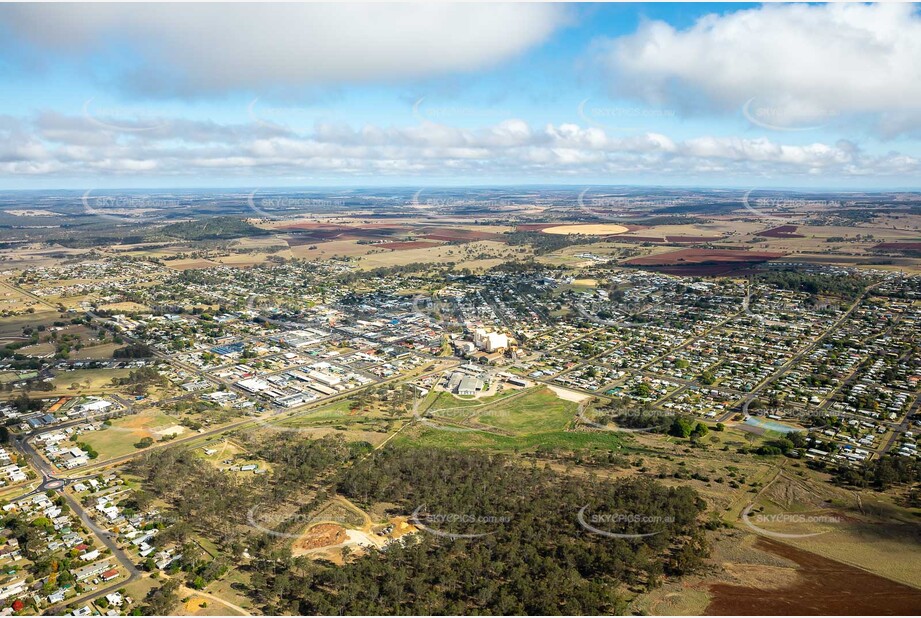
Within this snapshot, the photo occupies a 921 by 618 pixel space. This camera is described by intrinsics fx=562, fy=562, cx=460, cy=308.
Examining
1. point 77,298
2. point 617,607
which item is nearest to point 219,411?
point 617,607

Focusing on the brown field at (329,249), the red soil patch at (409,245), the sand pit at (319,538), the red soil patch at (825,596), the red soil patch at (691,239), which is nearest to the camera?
the red soil patch at (825,596)

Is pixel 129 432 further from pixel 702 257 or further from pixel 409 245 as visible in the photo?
pixel 702 257

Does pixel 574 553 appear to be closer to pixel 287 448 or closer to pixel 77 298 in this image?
pixel 287 448

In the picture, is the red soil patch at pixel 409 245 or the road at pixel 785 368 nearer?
the road at pixel 785 368

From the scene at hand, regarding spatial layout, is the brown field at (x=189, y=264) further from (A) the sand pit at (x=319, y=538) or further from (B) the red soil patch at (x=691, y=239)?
(B) the red soil patch at (x=691, y=239)

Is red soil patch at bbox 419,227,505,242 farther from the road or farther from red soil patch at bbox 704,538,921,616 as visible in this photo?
red soil patch at bbox 704,538,921,616

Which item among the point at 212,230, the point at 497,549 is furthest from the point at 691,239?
the point at 497,549

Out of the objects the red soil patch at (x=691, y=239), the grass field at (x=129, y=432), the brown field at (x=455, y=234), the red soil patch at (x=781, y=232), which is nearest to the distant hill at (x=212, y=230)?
the brown field at (x=455, y=234)
